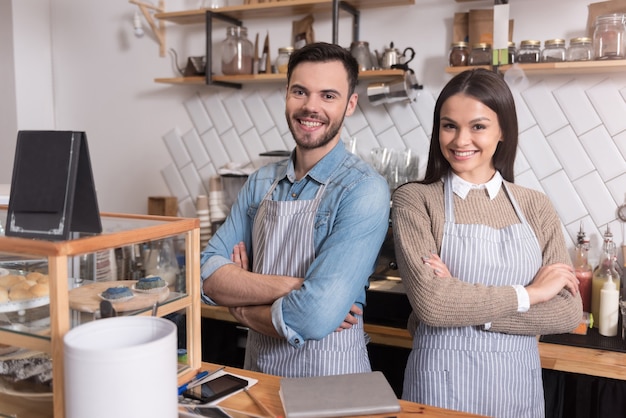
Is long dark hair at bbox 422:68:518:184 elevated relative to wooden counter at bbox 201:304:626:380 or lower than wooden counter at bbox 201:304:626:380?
elevated

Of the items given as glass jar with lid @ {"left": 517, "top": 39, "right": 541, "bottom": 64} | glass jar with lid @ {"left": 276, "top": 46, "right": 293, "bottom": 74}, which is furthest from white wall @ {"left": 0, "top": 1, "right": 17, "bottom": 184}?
glass jar with lid @ {"left": 517, "top": 39, "right": 541, "bottom": 64}

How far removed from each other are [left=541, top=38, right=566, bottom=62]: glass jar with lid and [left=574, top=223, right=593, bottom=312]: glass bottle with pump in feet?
2.19

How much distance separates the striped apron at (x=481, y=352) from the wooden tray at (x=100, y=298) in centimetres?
77

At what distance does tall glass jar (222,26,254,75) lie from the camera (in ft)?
9.59

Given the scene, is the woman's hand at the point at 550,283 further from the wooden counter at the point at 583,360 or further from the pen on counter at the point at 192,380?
the pen on counter at the point at 192,380

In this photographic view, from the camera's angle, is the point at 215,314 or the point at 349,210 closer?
the point at 349,210

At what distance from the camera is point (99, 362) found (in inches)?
36.3

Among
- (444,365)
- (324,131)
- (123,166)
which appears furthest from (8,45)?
(444,365)

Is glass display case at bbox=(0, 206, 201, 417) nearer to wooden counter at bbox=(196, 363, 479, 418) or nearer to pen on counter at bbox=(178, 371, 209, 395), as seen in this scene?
pen on counter at bbox=(178, 371, 209, 395)

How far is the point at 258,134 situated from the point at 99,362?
227 centimetres

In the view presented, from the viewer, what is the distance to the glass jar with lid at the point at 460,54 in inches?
98.3

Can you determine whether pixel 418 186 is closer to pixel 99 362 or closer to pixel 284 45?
pixel 99 362

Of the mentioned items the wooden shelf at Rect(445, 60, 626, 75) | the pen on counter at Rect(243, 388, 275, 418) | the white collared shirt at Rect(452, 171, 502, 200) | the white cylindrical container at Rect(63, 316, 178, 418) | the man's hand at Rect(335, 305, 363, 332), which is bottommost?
the pen on counter at Rect(243, 388, 275, 418)

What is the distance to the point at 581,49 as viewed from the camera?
7.63 feet
